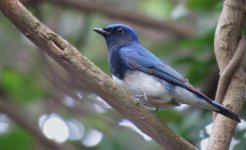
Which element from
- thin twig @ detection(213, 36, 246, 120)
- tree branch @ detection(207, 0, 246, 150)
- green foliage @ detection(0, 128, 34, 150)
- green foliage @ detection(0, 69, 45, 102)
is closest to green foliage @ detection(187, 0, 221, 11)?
tree branch @ detection(207, 0, 246, 150)

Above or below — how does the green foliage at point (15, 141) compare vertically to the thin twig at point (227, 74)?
below

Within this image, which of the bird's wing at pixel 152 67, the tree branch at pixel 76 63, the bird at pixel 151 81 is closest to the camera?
the tree branch at pixel 76 63

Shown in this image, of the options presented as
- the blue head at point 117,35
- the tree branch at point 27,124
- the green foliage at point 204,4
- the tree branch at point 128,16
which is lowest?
the tree branch at point 27,124

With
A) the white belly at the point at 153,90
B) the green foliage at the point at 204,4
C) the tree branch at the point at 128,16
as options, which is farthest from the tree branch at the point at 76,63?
the tree branch at the point at 128,16

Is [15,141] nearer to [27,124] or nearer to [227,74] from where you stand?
[27,124]

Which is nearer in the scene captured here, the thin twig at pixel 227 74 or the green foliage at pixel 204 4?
the thin twig at pixel 227 74

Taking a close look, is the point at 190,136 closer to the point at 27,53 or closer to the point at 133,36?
the point at 133,36

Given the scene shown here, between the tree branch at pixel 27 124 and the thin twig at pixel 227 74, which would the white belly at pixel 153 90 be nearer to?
the thin twig at pixel 227 74

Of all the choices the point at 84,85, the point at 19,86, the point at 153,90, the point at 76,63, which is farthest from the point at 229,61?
the point at 19,86

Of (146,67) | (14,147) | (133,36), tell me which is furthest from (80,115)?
(146,67)
